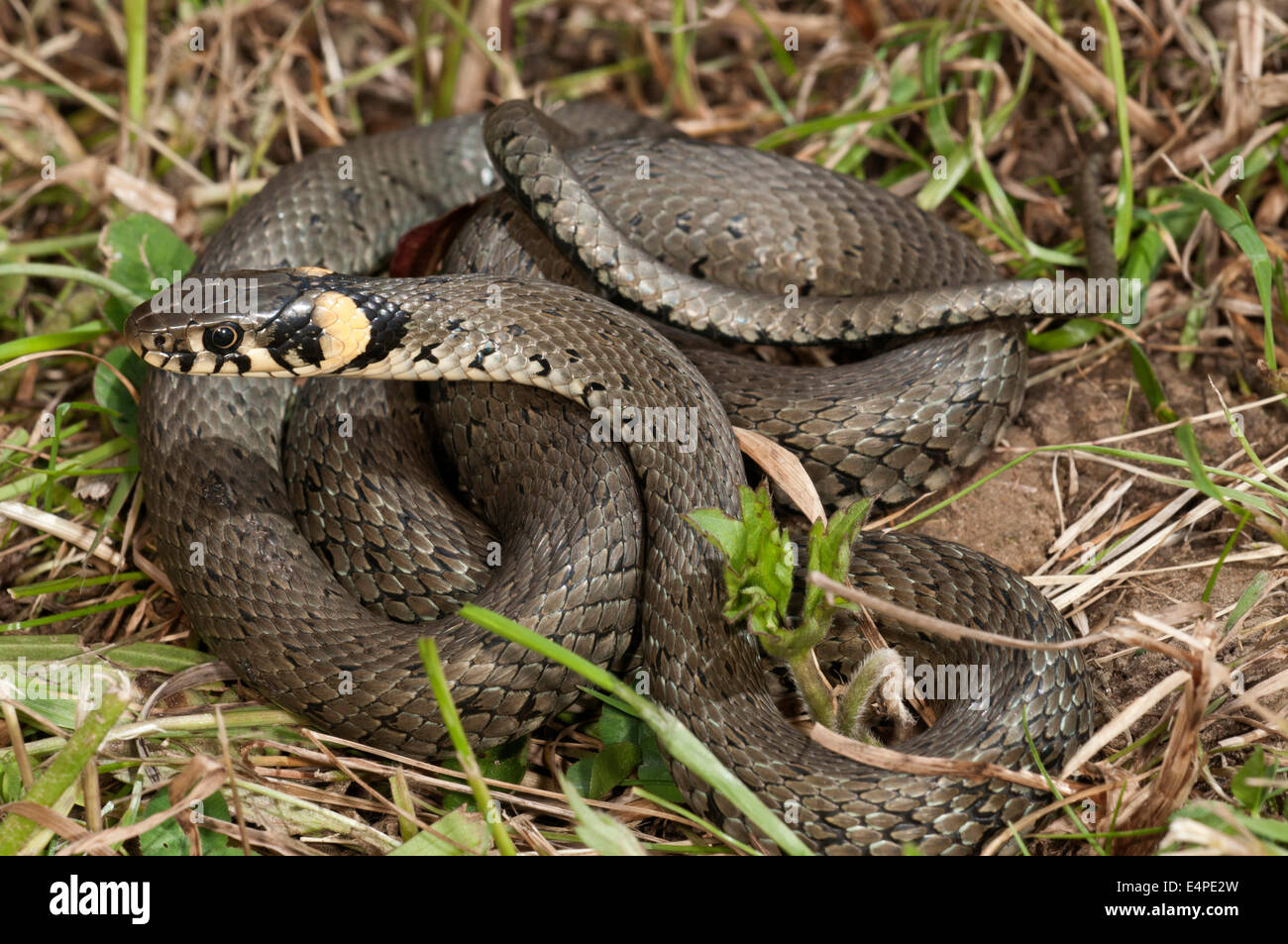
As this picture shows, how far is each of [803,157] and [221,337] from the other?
9.60 feet

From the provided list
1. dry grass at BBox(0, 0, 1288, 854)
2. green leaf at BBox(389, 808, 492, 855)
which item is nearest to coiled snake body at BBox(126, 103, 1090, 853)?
dry grass at BBox(0, 0, 1288, 854)

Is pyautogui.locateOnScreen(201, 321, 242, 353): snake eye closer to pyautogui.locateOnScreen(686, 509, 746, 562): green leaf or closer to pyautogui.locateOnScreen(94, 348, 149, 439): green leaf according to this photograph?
pyautogui.locateOnScreen(94, 348, 149, 439): green leaf

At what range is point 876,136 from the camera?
5.18 metres

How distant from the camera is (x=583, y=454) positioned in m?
3.70

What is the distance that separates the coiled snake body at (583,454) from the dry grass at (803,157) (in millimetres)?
255

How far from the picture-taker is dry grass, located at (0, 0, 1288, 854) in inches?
124

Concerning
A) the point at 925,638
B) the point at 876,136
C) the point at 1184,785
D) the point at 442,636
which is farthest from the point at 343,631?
the point at 876,136

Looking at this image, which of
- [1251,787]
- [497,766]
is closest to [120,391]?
[497,766]

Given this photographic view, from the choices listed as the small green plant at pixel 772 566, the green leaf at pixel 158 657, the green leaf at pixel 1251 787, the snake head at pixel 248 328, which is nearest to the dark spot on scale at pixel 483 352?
the snake head at pixel 248 328

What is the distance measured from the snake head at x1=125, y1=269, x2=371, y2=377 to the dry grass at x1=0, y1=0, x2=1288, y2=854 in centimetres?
72

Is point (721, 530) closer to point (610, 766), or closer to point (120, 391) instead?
point (610, 766)

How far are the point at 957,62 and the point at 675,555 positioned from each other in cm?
301

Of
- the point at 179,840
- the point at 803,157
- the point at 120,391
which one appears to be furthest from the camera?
the point at 803,157
